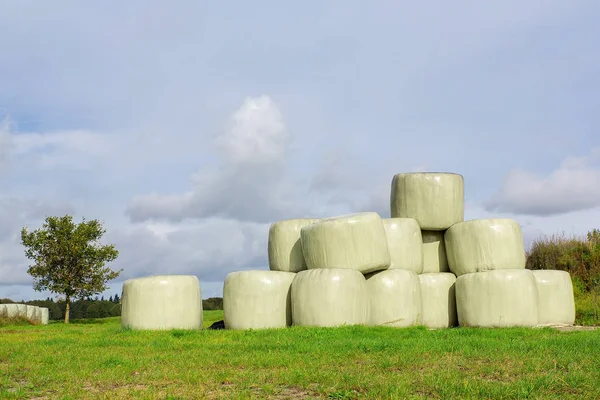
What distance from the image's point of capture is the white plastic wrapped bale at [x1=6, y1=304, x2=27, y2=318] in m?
30.1

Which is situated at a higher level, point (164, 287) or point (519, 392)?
point (164, 287)

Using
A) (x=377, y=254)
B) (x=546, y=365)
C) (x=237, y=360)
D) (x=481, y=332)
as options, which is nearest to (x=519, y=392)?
(x=546, y=365)

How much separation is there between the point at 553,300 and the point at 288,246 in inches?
247

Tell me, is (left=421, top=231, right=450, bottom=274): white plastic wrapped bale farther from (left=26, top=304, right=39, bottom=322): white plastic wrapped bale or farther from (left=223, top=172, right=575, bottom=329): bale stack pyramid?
(left=26, top=304, right=39, bottom=322): white plastic wrapped bale

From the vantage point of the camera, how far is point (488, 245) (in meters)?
15.1

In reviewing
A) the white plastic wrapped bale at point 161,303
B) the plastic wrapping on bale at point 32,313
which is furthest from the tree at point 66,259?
the white plastic wrapped bale at point 161,303

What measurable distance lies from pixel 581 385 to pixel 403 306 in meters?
7.21

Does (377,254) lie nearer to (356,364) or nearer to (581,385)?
(356,364)

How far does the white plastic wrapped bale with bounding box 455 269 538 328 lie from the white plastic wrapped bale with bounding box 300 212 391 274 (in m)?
2.19

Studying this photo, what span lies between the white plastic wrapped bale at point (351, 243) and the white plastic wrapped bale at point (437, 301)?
1879 mm

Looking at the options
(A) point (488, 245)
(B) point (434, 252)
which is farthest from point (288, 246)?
(A) point (488, 245)

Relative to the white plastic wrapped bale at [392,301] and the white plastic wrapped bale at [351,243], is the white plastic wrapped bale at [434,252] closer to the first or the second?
the white plastic wrapped bale at [392,301]

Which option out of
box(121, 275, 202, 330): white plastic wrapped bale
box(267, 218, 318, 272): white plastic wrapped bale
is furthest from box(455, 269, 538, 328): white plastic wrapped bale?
box(121, 275, 202, 330): white plastic wrapped bale

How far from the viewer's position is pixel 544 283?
50.4ft
